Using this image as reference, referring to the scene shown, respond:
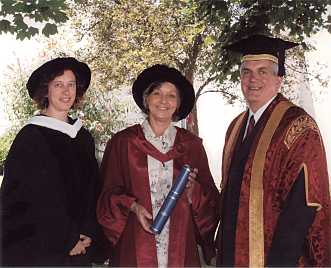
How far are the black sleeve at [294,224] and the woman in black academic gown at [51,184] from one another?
121cm

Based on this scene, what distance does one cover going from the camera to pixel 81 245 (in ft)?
10.5

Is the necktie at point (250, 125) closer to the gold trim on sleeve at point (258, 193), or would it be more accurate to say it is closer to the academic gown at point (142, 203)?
the gold trim on sleeve at point (258, 193)

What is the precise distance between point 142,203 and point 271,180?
842 millimetres

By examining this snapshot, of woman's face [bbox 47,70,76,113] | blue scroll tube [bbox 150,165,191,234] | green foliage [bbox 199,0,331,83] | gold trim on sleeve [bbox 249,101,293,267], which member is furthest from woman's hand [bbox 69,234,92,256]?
green foliage [bbox 199,0,331,83]

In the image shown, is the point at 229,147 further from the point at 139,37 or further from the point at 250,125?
the point at 139,37

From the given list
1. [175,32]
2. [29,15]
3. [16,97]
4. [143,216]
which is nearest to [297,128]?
[143,216]

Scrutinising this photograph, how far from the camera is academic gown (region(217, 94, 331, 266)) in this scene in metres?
2.64

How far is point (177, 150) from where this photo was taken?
3.32 meters

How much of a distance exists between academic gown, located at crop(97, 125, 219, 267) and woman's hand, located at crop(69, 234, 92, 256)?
137 mm

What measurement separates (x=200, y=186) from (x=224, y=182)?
0.22 meters

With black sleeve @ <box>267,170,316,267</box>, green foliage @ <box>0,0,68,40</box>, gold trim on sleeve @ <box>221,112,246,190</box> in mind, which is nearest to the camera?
black sleeve @ <box>267,170,316,267</box>

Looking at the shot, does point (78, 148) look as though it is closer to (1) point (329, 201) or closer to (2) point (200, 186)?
(2) point (200, 186)

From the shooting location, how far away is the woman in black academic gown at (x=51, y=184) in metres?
3.04

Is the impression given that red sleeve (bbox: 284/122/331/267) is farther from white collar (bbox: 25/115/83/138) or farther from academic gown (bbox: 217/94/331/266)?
white collar (bbox: 25/115/83/138)
